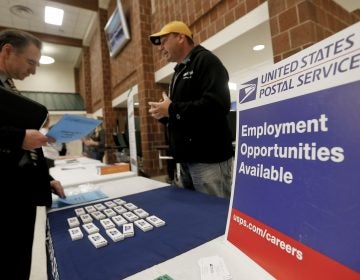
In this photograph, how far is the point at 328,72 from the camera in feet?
1.10

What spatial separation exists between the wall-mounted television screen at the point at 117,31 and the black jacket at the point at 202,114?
3500mm

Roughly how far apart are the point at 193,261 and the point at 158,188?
685 mm

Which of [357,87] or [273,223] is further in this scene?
[273,223]

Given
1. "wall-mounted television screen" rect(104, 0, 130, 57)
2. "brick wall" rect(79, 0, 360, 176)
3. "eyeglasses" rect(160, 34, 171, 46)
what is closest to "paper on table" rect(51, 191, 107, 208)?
"eyeglasses" rect(160, 34, 171, 46)

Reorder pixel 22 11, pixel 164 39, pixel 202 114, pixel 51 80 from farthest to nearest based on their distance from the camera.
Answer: pixel 51 80, pixel 22 11, pixel 164 39, pixel 202 114

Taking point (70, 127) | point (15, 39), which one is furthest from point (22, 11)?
point (70, 127)

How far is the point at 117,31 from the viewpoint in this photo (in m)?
4.54

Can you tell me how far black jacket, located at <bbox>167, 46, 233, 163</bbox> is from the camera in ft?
3.60

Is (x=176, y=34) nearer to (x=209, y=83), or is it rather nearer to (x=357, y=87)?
(x=209, y=83)

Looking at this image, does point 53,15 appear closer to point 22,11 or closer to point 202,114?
point 22,11

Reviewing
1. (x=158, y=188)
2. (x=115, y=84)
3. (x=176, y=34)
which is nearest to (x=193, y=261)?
(x=158, y=188)

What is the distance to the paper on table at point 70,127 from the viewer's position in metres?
0.89

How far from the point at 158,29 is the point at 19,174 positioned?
3201mm

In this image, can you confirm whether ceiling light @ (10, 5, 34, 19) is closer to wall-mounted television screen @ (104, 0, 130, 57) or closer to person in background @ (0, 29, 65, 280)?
wall-mounted television screen @ (104, 0, 130, 57)
